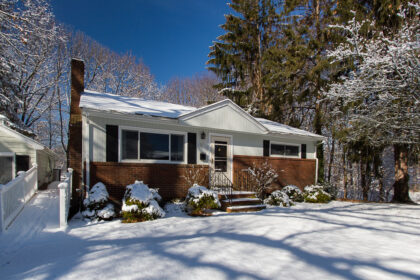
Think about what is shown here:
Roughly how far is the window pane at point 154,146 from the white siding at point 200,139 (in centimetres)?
29

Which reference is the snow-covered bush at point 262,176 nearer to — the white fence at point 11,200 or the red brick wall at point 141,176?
the red brick wall at point 141,176

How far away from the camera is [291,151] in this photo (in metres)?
12.2

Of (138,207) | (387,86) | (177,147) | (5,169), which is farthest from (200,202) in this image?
(5,169)

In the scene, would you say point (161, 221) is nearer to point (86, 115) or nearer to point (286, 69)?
point (86, 115)

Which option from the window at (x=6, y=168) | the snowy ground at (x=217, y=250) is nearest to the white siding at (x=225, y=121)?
the snowy ground at (x=217, y=250)

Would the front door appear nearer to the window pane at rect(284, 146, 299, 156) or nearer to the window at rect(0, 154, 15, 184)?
the window pane at rect(284, 146, 299, 156)

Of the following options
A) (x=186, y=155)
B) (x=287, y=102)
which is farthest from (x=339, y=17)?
(x=186, y=155)

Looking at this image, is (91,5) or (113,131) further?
(91,5)

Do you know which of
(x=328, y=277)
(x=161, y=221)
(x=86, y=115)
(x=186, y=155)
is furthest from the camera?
(x=186, y=155)

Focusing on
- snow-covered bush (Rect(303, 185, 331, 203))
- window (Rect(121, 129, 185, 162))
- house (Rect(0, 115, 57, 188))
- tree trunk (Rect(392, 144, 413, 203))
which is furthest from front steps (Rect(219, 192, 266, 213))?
house (Rect(0, 115, 57, 188))

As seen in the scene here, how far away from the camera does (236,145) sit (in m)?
10.3

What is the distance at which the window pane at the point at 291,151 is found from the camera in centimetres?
1202

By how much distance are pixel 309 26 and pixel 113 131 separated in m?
14.5

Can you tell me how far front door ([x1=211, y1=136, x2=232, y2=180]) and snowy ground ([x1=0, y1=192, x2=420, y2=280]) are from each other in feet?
11.4
